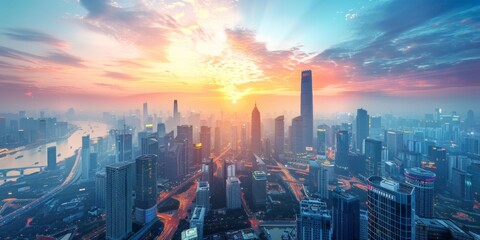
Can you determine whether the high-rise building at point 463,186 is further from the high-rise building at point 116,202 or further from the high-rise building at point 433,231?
the high-rise building at point 116,202

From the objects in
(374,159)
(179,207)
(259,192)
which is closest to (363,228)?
(259,192)

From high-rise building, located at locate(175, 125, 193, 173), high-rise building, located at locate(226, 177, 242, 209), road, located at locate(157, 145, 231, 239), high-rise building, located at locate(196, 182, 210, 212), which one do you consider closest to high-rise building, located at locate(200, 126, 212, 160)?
high-rise building, located at locate(175, 125, 193, 173)

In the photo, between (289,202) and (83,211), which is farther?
(289,202)

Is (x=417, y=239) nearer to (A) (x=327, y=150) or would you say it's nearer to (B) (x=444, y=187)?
(B) (x=444, y=187)

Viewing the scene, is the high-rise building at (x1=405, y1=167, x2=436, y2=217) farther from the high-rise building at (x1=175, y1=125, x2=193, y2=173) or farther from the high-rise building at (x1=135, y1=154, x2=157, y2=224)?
the high-rise building at (x1=175, y1=125, x2=193, y2=173)

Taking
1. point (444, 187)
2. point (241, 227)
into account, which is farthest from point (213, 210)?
point (444, 187)

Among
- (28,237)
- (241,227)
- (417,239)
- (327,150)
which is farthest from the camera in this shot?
(327,150)

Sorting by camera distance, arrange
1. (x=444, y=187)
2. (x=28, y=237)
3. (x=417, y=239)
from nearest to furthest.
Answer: (x=417, y=239) → (x=28, y=237) → (x=444, y=187)

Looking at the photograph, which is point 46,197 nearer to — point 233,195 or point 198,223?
point 198,223
